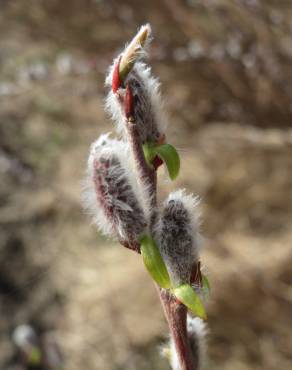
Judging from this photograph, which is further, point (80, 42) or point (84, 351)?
point (80, 42)

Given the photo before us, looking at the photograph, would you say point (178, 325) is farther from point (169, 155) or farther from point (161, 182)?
point (161, 182)

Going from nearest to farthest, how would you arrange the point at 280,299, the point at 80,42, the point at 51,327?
the point at 280,299 → the point at 51,327 → the point at 80,42

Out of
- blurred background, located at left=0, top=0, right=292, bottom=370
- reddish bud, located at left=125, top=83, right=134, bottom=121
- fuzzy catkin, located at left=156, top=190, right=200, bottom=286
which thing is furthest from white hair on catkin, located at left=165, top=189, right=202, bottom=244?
blurred background, located at left=0, top=0, right=292, bottom=370

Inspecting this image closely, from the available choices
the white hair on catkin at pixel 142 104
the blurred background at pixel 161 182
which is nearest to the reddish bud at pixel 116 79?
the white hair on catkin at pixel 142 104

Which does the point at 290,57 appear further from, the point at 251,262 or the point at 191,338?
the point at 191,338

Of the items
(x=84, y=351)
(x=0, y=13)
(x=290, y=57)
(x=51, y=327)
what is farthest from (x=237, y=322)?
(x=0, y=13)

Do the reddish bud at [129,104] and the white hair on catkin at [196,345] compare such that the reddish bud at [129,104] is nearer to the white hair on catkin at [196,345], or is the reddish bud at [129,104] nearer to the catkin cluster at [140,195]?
the catkin cluster at [140,195]

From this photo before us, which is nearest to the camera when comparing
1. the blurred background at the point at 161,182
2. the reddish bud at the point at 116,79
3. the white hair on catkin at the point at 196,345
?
the reddish bud at the point at 116,79

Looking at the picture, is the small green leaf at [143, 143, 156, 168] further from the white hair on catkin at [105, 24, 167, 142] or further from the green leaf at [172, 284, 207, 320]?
the green leaf at [172, 284, 207, 320]
